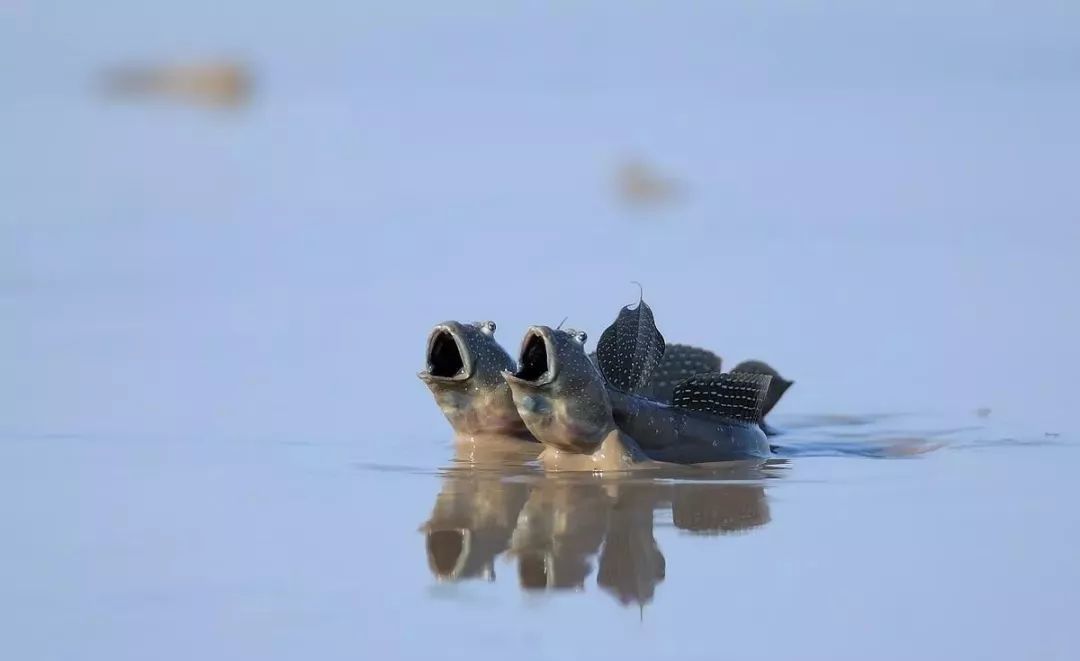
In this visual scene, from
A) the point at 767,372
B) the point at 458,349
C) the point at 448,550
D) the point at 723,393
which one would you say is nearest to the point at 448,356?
the point at 458,349

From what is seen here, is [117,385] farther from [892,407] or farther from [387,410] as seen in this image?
[892,407]

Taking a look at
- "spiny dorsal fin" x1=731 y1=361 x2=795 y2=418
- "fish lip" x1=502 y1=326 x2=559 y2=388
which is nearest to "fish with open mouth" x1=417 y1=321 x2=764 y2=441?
"fish lip" x1=502 y1=326 x2=559 y2=388

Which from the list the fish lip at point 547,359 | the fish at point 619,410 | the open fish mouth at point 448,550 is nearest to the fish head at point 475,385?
the fish at point 619,410

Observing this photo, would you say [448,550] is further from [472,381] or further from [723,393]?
[723,393]

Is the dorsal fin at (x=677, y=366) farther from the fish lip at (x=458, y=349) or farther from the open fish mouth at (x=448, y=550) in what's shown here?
the open fish mouth at (x=448, y=550)

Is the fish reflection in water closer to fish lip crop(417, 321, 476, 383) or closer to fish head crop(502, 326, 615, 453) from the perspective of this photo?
fish head crop(502, 326, 615, 453)

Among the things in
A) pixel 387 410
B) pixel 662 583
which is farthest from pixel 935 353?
pixel 662 583
